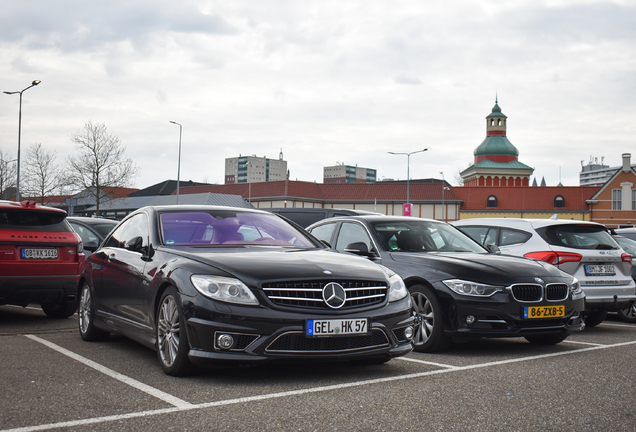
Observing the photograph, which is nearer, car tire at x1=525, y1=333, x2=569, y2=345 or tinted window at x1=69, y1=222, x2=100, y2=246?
car tire at x1=525, y1=333, x2=569, y2=345

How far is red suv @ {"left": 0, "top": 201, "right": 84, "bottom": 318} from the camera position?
8430 millimetres

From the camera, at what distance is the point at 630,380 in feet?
18.0

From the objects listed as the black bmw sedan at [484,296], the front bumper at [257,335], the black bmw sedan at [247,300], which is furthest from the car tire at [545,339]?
the front bumper at [257,335]

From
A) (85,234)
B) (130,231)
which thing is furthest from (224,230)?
(85,234)

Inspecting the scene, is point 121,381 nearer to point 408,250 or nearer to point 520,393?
point 520,393

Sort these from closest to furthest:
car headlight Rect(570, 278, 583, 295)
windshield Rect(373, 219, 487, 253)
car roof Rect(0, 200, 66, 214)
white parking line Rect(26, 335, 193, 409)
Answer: white parking line Rect(26, 335, 193, 409) → car headlight Rect(570, 278, 583, 295) → windshield Rect(373, 219, 487, 253) → car roof Rect(0, 200, 66, 214)

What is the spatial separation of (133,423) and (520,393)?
269 centimetres

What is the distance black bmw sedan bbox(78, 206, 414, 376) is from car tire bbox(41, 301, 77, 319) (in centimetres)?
335

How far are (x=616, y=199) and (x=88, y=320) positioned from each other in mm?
81723

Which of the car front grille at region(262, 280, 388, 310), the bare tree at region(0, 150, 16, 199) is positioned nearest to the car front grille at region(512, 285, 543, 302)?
the car front grille at region(262, 280, 388, 310)

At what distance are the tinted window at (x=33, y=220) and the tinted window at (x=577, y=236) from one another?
6470mm

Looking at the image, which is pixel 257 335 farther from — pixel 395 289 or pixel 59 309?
pixel 59 309

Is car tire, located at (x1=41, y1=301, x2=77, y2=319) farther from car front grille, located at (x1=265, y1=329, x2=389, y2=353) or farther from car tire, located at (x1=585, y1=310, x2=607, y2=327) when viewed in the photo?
car tire, located at (x1=585, y1=310, x2=607, y2=327)

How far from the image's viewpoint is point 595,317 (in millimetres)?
9211
